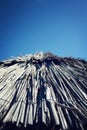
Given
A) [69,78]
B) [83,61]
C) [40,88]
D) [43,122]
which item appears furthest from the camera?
[83,61]

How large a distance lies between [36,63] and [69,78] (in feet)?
6.08

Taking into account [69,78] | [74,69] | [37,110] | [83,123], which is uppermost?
[74,69]

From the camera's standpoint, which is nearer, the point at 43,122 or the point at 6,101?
the point at 43,122

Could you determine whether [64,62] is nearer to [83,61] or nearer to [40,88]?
[83,61]

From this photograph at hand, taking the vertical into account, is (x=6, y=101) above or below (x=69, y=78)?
below

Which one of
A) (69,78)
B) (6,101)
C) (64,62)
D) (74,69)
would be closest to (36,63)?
(64,62)

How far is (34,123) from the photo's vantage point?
363cm

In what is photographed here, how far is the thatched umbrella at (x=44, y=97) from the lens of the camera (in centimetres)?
363

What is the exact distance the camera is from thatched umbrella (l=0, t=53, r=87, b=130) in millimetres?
3627

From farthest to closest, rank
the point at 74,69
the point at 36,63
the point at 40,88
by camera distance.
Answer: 1. the point at 36,63
2. the point at 74,69
3. the point at 40,88

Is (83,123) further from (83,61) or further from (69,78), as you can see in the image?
(83,61)

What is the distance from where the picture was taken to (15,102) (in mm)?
4270

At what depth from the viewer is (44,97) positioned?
14.3 feet

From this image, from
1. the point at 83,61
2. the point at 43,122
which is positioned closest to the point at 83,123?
the point at 43,122
